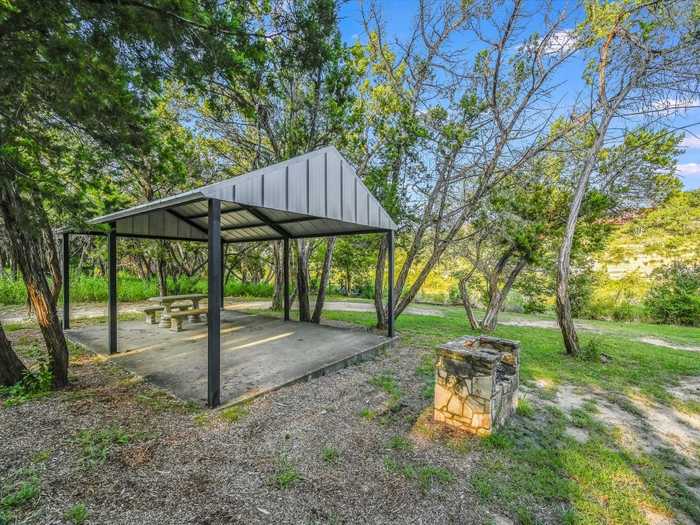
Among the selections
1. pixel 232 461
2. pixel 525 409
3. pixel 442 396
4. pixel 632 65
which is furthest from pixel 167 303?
pixel 632 65

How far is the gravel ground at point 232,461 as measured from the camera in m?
1.94

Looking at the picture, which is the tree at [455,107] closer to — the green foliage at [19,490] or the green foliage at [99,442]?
the green foliage at [99,442]

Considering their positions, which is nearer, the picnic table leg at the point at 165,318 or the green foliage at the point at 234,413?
the green foliage at the point at 234,413

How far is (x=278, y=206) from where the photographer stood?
385 centimetres

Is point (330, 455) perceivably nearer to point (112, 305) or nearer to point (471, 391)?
point (471, 391)

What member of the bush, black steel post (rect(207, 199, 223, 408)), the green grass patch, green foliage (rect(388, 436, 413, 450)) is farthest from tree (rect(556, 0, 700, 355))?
the bush

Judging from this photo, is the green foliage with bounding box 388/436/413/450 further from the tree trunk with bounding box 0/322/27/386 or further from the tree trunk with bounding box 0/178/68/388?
the tree trunk with bounding box 0/322/27/386

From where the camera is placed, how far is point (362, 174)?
7.62m

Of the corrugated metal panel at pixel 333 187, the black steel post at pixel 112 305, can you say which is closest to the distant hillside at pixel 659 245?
the corrugated metal panel at pixel 333 187

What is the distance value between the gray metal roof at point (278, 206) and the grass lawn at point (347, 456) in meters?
2.25

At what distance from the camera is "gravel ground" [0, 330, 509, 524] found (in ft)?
6.35

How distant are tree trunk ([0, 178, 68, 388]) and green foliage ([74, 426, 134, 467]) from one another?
54.6 inches

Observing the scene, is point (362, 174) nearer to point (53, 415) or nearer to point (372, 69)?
point (372, 69)

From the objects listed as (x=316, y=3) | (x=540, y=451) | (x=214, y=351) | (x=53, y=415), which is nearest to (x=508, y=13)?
(x=316, y=3)
